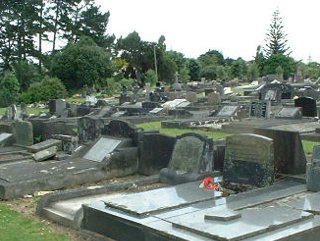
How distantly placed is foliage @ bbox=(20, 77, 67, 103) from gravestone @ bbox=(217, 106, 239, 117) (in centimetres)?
2245

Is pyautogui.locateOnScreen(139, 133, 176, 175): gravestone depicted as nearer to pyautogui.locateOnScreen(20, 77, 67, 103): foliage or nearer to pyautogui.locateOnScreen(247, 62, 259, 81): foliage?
pyautogui.locateOnScreen(20, 77, 67, 103): foliage

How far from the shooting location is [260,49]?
80.3 metres

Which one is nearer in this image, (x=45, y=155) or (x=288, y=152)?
(x=288, y=152)

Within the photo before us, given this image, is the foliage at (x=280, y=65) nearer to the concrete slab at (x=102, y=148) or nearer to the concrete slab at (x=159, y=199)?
the concrete slab at (x=102, y=148)

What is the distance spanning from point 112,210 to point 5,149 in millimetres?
8182

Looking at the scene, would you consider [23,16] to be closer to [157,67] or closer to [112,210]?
[157,67]

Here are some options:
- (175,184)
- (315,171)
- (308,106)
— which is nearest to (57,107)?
(308,106)

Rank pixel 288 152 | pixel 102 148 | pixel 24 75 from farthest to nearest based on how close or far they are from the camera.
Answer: pixel 24 75 < pixel 102 148 < pixel 288 152

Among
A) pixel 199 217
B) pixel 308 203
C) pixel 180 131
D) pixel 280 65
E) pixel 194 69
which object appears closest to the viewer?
pixel 199 217

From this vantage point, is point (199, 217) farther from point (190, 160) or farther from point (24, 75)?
point (24, 75)

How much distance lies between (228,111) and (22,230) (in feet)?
43.2

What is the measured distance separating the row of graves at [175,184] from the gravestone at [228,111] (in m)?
7.56

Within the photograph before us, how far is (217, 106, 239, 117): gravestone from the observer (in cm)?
1840

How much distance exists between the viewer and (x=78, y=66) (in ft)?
143
